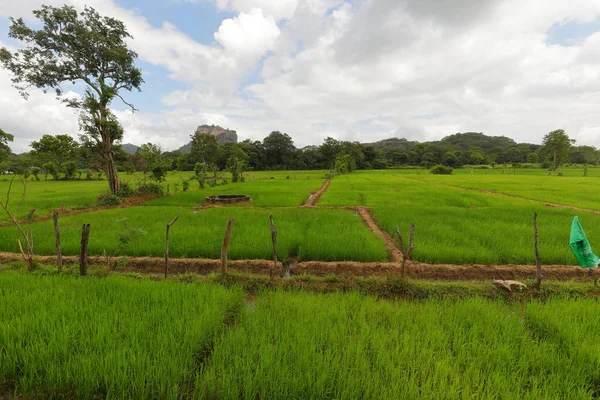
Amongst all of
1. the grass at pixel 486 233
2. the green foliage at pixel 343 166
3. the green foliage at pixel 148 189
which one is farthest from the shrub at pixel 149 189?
the green foliage at pixel 343 166

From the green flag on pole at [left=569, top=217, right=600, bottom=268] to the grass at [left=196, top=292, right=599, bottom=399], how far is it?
64cm

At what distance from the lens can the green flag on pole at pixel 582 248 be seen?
376cm

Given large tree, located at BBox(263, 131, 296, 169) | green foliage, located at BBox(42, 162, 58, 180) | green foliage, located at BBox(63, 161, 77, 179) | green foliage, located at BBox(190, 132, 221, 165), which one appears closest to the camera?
green foliage, located at BBox(42, 162, 58, 180)

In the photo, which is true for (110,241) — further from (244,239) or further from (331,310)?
(331,310)

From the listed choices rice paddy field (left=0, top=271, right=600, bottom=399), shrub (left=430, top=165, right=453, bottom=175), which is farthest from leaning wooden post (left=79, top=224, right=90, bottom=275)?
shrub (left=430, top=165, right=453, bottom=175)

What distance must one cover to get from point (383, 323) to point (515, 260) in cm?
455

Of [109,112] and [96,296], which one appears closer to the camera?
[96,296]

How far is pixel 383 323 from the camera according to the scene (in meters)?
3.16

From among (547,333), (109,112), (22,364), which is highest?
(109,112)

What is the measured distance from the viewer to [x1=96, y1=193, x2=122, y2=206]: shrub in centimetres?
1306

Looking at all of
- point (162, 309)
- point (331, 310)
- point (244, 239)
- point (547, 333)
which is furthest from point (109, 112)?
point (547, 333)

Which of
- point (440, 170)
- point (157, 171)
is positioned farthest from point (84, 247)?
point (440, 170)

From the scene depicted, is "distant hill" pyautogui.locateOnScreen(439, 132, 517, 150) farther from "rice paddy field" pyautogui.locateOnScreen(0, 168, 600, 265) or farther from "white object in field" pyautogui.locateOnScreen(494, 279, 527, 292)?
"white object in field" pyautogui.locateOnScreen(494, 279, 527, 292)

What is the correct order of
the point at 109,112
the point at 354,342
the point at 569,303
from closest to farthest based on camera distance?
the point at 354,342, the point at 569,303, the point at 109,112
